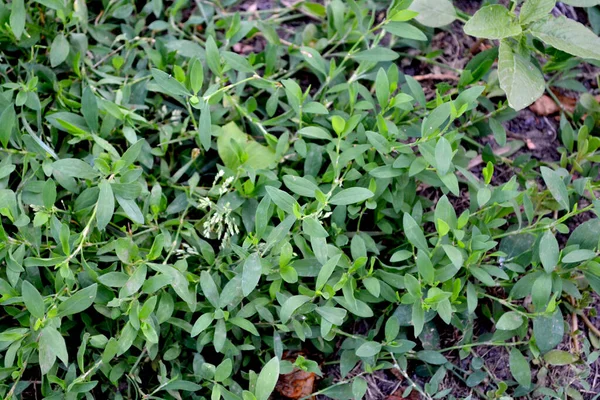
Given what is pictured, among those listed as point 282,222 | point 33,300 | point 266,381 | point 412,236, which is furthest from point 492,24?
point 33,300

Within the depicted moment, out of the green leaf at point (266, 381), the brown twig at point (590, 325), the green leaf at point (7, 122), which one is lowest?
the brown twig at point (590, 325)

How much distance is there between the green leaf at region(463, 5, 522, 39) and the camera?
2219mm

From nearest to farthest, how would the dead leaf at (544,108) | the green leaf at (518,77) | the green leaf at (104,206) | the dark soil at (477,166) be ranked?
the green leaf at (104,206) < the green leaf at (518,77) < the dark soil at (477,166) < the dead leaf at (544,108)

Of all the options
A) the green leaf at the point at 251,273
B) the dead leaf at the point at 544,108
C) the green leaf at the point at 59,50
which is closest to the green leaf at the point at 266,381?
the green leaf at the point at 251,273

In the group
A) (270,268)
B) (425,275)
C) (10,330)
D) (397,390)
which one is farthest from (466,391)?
(10,330)

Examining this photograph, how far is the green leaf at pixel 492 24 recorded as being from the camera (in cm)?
222

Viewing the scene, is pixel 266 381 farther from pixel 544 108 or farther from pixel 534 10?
pixel 544 108

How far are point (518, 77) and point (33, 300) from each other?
5.67ft

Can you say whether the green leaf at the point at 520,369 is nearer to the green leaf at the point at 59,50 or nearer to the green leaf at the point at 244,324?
the green leaf at the point at 244,324

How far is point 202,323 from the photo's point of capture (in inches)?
80.4

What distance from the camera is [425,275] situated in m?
2.06

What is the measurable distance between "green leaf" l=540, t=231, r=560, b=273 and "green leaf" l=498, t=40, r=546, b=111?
1.49 feet

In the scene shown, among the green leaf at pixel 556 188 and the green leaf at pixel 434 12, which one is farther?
the green leaf at pixel 434 12

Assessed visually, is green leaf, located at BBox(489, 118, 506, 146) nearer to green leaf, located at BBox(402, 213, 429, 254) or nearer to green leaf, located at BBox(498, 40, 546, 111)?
green leaf, located at BBox(498, 40, 546, 111)
